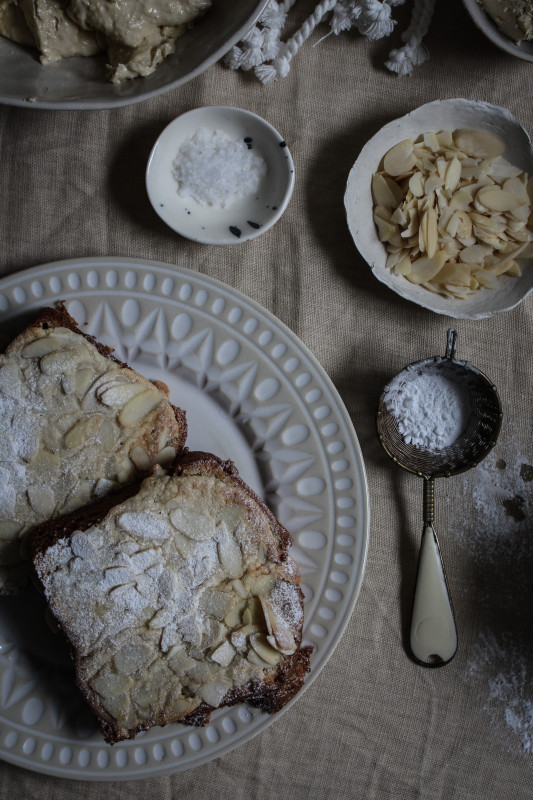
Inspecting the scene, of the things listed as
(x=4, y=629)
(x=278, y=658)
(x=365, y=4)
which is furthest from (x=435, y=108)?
(x=4, y=629)

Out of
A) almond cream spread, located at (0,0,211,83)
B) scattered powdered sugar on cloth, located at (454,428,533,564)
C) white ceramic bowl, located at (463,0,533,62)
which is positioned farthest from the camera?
scattered powdered sugar on cloth, located at (454,428,533,564)

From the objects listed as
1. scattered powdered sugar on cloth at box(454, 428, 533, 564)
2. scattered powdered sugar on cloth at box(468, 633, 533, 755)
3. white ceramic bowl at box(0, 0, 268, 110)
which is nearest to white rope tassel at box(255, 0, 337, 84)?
white ceramic bowl at box(0, 0, 268, 110)

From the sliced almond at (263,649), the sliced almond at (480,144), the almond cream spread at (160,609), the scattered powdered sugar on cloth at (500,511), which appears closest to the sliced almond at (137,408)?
the almond cream spread at (160,609)

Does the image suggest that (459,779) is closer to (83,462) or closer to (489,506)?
(489,506)

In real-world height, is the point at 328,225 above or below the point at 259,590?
above

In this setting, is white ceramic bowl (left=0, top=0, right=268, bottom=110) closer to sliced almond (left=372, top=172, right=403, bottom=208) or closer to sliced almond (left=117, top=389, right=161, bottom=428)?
sliced almond (left=372, top=172, right=403, bottom=208)

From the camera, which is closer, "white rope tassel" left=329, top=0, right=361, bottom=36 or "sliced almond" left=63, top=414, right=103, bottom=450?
"sliced almond" left=63, top=414, right=103, bottom=450
